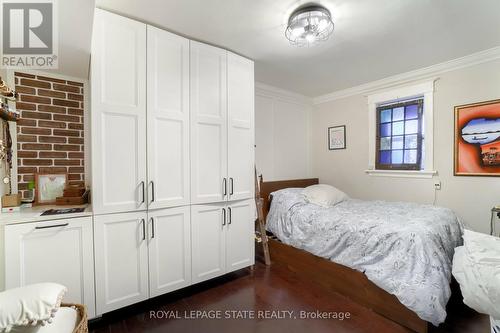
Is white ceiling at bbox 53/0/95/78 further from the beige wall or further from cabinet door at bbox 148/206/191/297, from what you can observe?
the beige wall

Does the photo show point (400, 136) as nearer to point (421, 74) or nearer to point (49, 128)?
point (421, 74)

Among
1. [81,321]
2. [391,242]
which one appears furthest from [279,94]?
[81,321]

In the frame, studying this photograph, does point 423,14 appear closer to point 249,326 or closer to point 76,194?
point 249,326

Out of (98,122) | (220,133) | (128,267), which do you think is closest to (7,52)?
(98,122)

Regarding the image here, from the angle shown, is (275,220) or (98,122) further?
(275,220)

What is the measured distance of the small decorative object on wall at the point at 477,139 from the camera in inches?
100

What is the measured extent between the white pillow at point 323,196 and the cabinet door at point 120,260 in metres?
2.03

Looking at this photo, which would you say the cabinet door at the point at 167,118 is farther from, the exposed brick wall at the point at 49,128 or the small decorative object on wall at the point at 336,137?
the small decorative object on wall at the point at 336,137

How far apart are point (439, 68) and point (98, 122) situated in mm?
3890

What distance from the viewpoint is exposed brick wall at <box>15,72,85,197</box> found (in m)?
1.92

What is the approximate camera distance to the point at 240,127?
2.55 metres

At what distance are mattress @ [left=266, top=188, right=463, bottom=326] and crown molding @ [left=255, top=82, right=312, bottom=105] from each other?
1820 millimetres

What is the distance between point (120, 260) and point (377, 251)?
218cm

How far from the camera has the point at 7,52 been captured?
1680 millimetres
